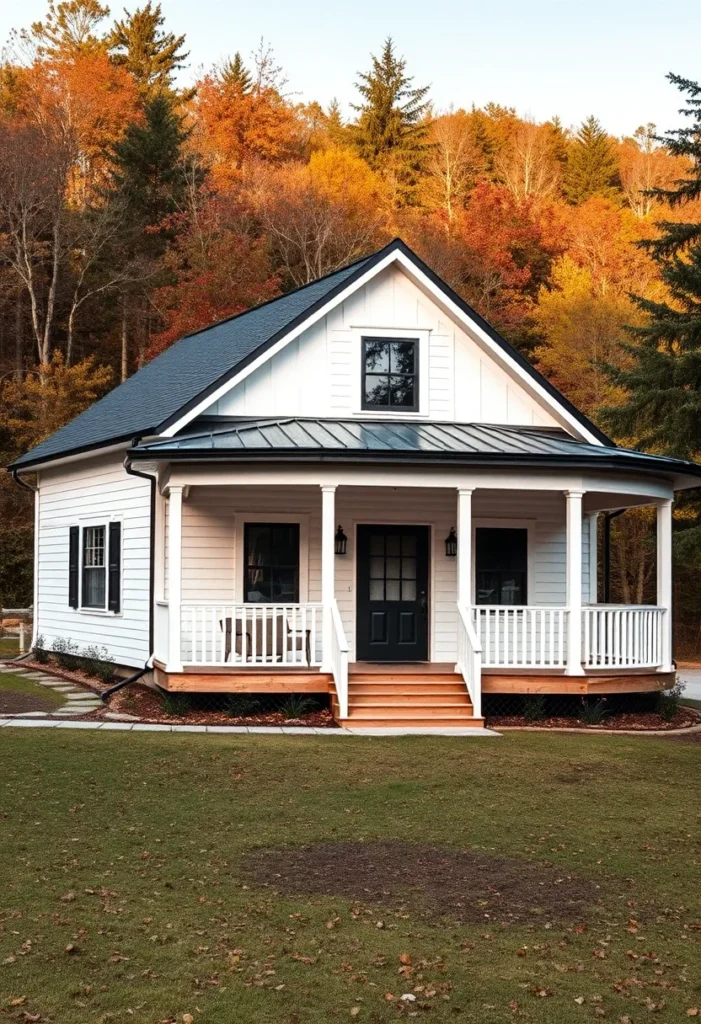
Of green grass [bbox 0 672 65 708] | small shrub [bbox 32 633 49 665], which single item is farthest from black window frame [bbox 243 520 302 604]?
small shrub [bbox 32 633 49 665]

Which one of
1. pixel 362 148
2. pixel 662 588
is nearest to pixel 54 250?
pixel 362 148

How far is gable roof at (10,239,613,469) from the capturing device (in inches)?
674

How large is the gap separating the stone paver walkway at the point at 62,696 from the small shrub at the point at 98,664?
0.46 meters

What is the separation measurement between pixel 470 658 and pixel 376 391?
453 centimetres

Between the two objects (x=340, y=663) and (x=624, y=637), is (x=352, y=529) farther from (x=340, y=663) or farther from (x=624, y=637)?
(x=624, y=637)

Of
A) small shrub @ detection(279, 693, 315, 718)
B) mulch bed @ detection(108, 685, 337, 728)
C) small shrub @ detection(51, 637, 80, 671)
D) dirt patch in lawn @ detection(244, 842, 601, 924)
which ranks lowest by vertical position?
dirt patch in lawn @ detection(244, 842, 601, 924)

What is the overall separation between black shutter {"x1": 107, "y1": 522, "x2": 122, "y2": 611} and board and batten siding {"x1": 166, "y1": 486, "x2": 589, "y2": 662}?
6.75 feet

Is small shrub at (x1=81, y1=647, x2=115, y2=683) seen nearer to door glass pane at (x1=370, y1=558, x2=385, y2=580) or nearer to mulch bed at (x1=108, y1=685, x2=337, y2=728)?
mulch bed at (x1=108, y1=685, x2=337, y2=728)

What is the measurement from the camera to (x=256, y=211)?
1614 inches

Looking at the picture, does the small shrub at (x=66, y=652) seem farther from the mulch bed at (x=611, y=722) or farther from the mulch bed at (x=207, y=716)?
the mulch bed at (x=611, y=722)

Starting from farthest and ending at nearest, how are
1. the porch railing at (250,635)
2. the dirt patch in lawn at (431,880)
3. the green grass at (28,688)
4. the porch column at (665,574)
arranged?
the porch column at (665,574) < the green grass at (28,688) < the porch railing at (250,635) < the dirt patch in lawn at (431,880)

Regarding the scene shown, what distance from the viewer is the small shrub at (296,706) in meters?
15.1

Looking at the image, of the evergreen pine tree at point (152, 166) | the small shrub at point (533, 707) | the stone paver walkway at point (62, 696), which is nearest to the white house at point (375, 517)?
the small shrub at point (533, 707)

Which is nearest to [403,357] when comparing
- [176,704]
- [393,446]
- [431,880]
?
[393,446]
